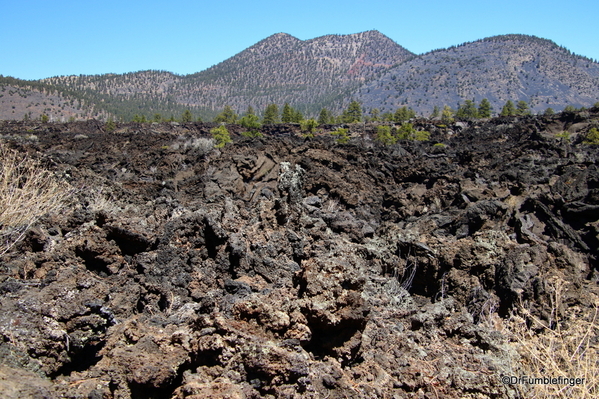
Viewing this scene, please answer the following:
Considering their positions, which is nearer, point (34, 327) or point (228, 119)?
point (34, 327)

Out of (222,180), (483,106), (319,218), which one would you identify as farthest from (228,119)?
(319,218)

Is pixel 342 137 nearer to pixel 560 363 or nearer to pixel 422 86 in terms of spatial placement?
pixel 560 363

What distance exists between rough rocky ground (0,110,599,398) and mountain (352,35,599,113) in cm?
14175

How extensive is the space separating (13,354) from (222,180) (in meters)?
7.17

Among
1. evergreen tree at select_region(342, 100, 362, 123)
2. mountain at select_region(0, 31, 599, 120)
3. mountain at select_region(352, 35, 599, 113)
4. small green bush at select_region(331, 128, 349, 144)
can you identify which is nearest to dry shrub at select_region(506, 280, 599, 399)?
small green bush at select_region(331, 128, 349, 144)

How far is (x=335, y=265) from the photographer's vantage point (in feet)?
9.93

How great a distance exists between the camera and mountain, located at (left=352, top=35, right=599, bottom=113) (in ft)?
469

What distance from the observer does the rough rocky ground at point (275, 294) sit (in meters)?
2.45

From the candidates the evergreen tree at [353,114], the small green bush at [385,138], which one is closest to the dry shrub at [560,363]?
the small green bush at [385,138]

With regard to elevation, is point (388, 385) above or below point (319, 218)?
below

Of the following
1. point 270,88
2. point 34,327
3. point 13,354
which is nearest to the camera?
point 13,354

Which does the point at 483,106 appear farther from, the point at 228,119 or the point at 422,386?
the point at 422,386

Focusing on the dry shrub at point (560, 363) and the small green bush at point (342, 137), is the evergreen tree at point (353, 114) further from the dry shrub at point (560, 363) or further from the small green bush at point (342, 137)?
the dry shrub at point (560, 363)

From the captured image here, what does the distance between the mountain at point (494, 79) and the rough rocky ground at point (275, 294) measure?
14175 centimetres
